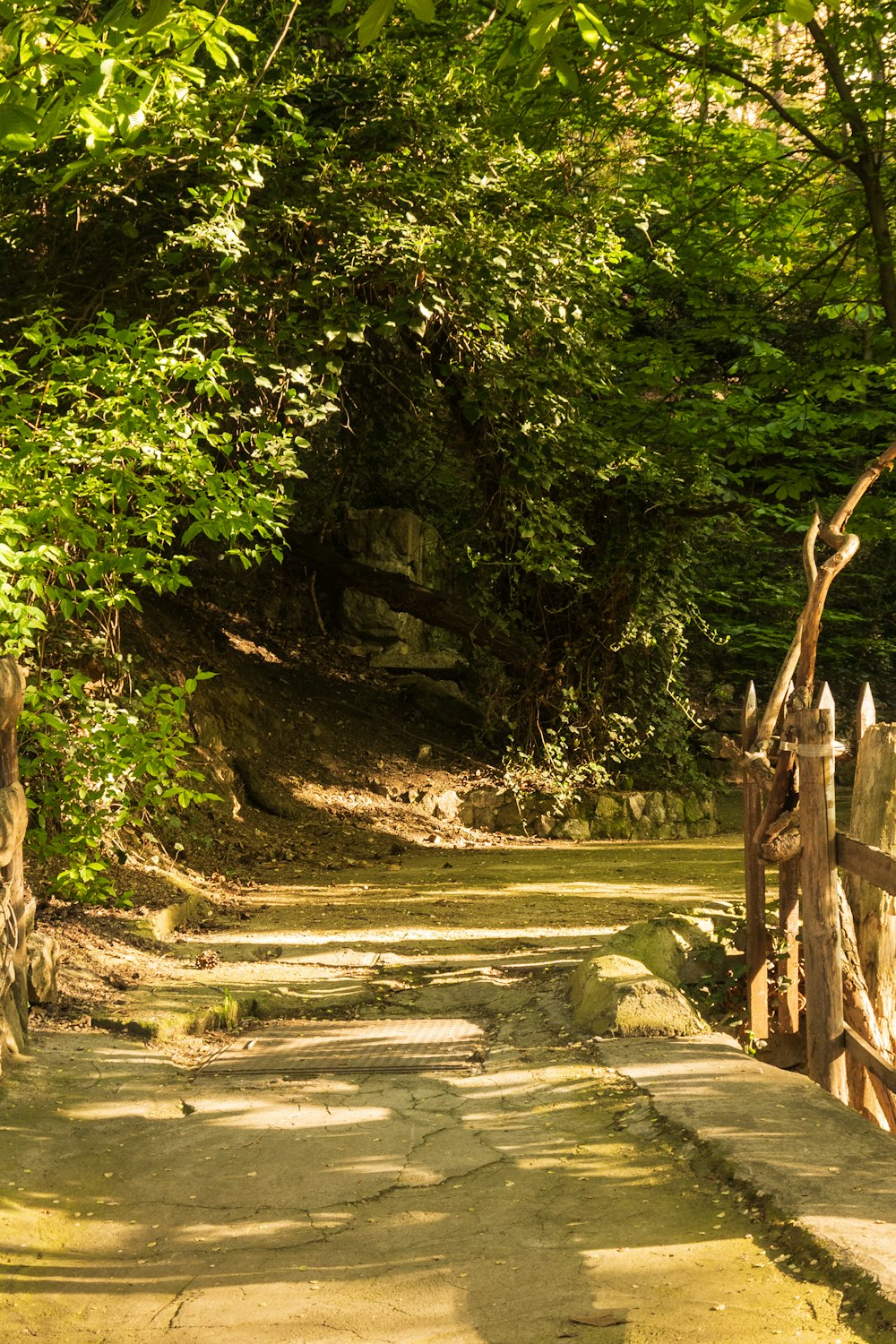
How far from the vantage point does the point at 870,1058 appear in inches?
155

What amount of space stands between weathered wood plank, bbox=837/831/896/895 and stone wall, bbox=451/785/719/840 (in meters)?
7.59

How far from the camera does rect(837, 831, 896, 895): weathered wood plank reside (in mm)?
3729

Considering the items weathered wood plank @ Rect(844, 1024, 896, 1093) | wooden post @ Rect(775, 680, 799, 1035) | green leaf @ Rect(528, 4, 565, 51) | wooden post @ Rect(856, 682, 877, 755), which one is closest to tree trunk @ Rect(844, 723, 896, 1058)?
wooden post @ Rect(856, 682, 877, 755)

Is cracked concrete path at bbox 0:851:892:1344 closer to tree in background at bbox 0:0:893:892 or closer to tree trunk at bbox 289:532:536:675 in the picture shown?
tree in background at bbox 0:0:893:892

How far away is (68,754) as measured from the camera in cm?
603

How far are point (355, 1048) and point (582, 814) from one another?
767cm

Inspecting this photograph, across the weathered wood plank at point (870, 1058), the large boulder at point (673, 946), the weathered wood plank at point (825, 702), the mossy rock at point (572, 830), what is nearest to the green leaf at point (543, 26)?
the weathered wood plank at point (825, 702)

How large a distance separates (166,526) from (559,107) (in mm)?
4601

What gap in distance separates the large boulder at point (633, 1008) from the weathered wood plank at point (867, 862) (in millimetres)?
854

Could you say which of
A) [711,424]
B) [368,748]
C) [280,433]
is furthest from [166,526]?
[368,748]

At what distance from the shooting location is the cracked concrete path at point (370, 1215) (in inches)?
96.4

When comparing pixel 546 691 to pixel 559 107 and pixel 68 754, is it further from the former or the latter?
pixel 68 754

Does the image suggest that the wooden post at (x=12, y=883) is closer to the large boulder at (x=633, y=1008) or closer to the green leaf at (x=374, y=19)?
the large boulder at (x=633, y=1008)

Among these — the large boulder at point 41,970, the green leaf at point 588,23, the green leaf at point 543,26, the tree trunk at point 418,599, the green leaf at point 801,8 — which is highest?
the green leaf at point 588,23
